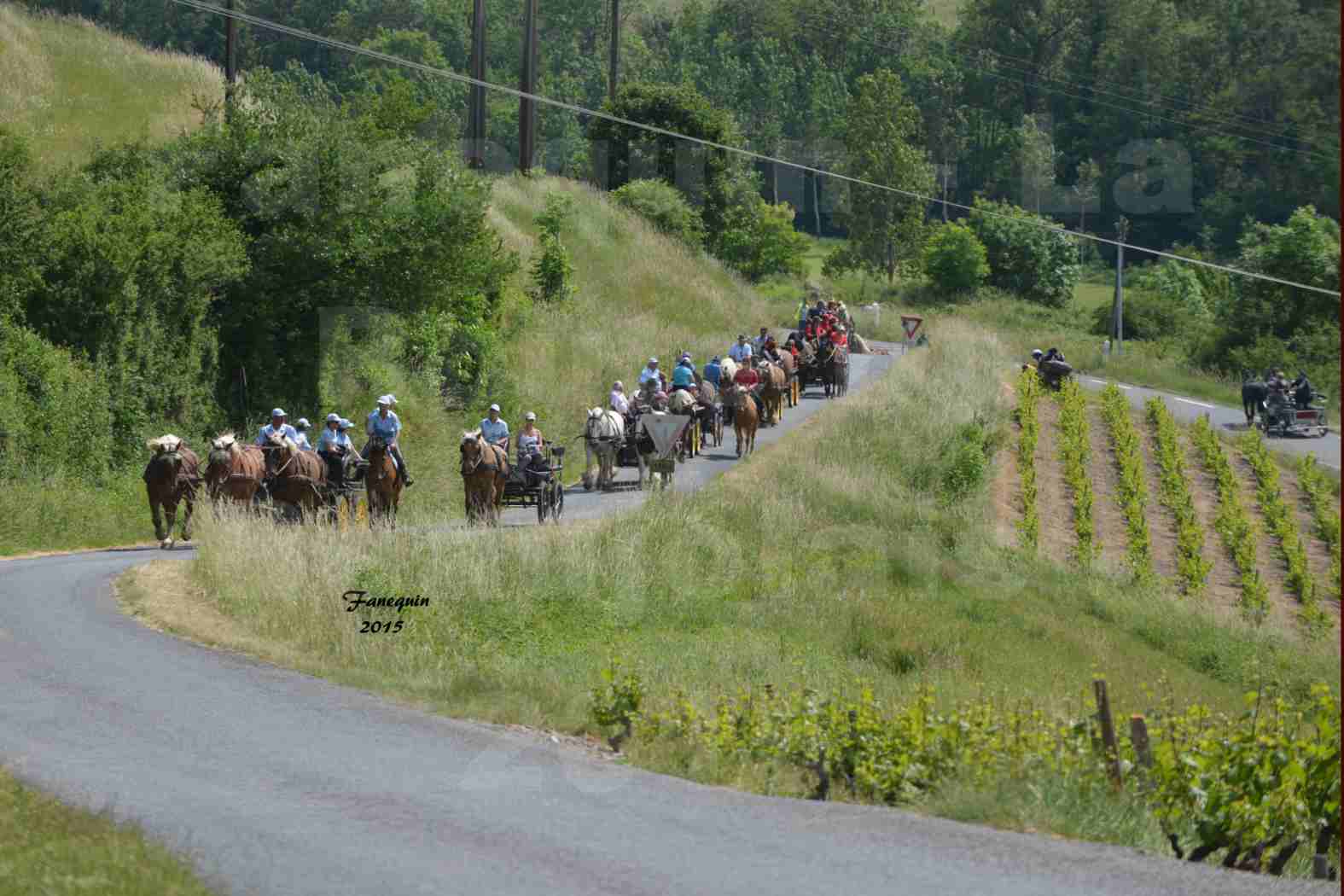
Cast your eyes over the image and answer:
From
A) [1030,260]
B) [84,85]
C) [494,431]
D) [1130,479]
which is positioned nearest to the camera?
[494,431]

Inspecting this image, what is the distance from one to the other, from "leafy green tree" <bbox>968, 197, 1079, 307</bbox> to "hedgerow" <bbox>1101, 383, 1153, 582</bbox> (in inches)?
1314

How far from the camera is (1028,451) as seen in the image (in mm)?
37500

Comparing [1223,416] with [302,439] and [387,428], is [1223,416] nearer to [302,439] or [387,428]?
[387,428]


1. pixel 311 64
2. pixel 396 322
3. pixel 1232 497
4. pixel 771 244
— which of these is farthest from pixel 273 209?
pixel 311 64

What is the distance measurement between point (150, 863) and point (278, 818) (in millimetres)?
1344

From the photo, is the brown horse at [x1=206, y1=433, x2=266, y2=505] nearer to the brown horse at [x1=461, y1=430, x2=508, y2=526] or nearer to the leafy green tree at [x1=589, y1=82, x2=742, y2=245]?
the brown horse at [x1=461, y1=430, x2=508, y2=526]

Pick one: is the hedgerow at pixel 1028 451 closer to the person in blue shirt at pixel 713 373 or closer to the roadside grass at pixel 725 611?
the roadside grass at pixel 725 611

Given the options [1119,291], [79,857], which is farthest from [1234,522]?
[1119,291]

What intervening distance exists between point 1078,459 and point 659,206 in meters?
27.0

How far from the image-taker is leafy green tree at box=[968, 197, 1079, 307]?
7862cm

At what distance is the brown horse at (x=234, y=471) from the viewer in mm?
23969

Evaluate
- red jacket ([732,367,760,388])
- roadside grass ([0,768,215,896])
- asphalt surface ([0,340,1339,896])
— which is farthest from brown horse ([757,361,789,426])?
roadside grass ([0,768,215,896])

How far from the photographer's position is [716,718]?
13.2 meters

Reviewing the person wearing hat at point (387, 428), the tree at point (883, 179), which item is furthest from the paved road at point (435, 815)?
the tree at point (883, 179)
